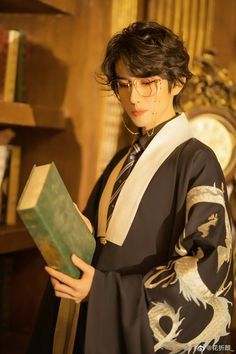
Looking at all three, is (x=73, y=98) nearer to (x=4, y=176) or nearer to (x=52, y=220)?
(x=4, y=176)

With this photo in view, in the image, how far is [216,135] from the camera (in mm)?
1549

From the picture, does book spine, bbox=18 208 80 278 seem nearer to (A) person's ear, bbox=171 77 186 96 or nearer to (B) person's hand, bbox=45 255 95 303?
(B) person's hand, bbox=45 255 95 303

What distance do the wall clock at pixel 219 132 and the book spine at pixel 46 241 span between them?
73cm

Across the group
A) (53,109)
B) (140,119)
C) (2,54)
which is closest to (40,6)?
(2,54)

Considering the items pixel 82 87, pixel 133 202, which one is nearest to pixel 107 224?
pixel 133 202

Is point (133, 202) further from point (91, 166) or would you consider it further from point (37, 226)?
point (91, 166)

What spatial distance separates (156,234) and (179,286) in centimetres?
15

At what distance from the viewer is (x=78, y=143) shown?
1608mm

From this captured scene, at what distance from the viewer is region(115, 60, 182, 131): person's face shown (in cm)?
112

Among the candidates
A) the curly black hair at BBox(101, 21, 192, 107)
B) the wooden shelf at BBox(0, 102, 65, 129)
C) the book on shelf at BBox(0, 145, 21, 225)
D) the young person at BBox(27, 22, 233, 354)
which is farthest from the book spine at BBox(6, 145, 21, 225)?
the curly black hair at BBox(101, 21, 192, 107)

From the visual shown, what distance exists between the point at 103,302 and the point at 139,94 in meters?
0.46

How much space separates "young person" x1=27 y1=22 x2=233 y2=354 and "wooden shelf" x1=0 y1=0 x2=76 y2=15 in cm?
44

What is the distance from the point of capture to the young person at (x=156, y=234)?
3.19ft

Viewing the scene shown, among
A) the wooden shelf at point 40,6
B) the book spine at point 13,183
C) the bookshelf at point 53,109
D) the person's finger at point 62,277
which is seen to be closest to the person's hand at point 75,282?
the person's finger at point 62,277
